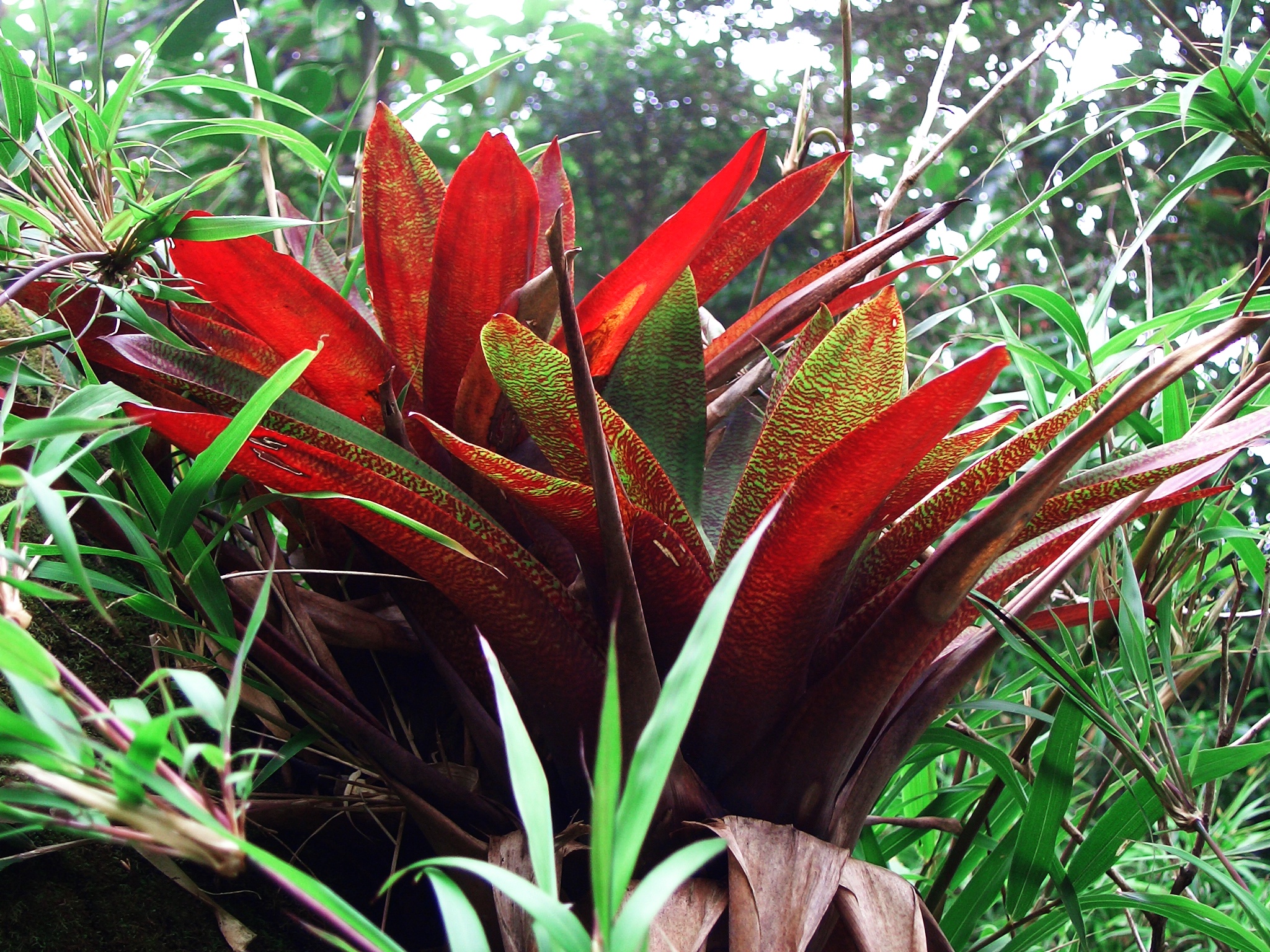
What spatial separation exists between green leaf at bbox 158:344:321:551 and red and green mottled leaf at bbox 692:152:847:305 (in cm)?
25

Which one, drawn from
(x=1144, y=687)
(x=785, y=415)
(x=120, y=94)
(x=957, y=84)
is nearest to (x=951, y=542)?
(x=785, y=415)

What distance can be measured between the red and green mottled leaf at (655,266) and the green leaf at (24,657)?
273 millimetres

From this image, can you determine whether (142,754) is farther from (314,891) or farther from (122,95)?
(122,95)

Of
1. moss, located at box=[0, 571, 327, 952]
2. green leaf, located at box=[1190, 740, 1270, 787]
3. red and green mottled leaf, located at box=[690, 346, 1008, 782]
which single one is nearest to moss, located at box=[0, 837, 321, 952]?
moss, located at box=[0, 571, 327, 952]

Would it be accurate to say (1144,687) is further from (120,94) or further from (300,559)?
(120,94)

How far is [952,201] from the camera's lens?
442 mm

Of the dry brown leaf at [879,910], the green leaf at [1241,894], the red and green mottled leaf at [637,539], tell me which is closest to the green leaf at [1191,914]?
the green leaf at [1241,894]

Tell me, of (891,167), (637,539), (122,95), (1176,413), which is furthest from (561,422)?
(891,167)

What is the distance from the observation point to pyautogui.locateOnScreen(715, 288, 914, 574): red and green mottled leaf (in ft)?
1.17

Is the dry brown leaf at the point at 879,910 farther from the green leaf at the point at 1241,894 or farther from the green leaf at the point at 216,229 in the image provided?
the green leaf at the point at 216,229

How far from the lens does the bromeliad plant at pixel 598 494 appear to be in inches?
12.8

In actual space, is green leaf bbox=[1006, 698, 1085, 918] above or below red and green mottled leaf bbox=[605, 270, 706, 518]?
below

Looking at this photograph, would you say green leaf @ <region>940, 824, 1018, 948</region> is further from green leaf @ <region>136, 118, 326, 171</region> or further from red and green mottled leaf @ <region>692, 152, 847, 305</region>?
green leaf @ <region>136, 118, 326, 171</region>

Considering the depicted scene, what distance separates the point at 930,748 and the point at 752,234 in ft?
1.04
